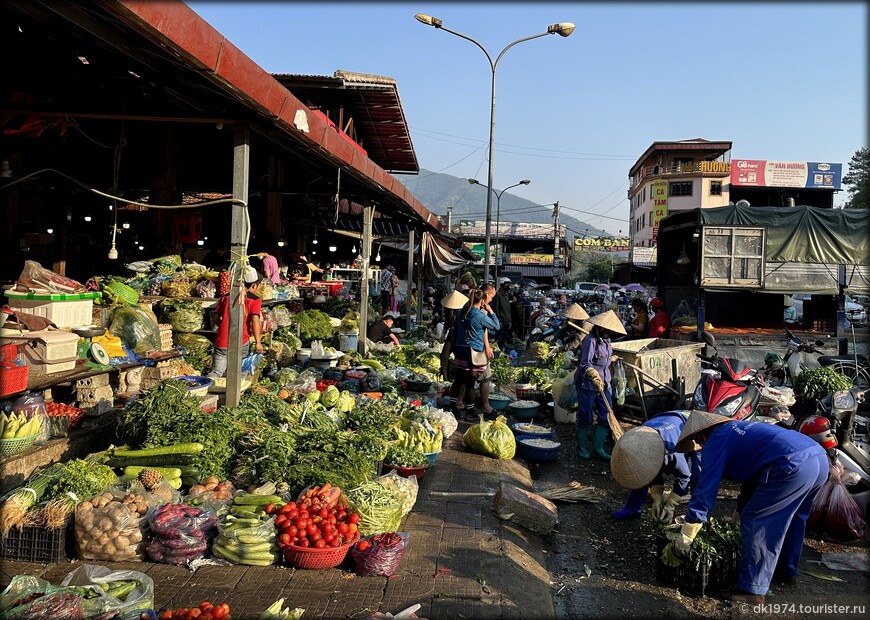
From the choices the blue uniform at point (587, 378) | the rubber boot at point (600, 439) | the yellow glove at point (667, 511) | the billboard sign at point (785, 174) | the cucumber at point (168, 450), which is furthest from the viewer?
the billboard sign at point (785, 174)

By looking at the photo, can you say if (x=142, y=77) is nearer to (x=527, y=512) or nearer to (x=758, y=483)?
(x=527, y=512)

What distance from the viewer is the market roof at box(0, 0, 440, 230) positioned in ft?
12.4

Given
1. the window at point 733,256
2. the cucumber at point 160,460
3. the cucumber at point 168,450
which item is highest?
the window at point 733,256

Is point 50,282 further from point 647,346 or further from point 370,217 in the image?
point 647,346

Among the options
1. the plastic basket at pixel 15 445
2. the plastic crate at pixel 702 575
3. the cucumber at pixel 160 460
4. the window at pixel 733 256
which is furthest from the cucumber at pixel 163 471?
the window at pixel 733 256

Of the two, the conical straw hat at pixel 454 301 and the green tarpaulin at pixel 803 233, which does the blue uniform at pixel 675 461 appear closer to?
the conical straw hat at pixel 454 301

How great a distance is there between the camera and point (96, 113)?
5863 millimetres

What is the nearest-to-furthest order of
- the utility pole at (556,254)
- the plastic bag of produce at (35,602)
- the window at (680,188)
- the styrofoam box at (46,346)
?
the plastic bag of produce at (35,602), the styrofoam box at (46,346), the utility pole at (556,254), the window at (680,188)

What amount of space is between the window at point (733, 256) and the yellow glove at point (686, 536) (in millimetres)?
8924

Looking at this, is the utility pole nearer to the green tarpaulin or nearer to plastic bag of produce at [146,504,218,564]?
the green tarpaulin

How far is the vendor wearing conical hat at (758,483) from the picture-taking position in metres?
4.32

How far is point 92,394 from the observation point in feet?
20.5

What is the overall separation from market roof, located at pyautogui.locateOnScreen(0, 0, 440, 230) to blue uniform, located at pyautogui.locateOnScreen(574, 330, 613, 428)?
3.79 m

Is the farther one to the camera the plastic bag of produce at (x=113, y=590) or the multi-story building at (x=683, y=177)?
the multi-story building at (x=683, y=177)
